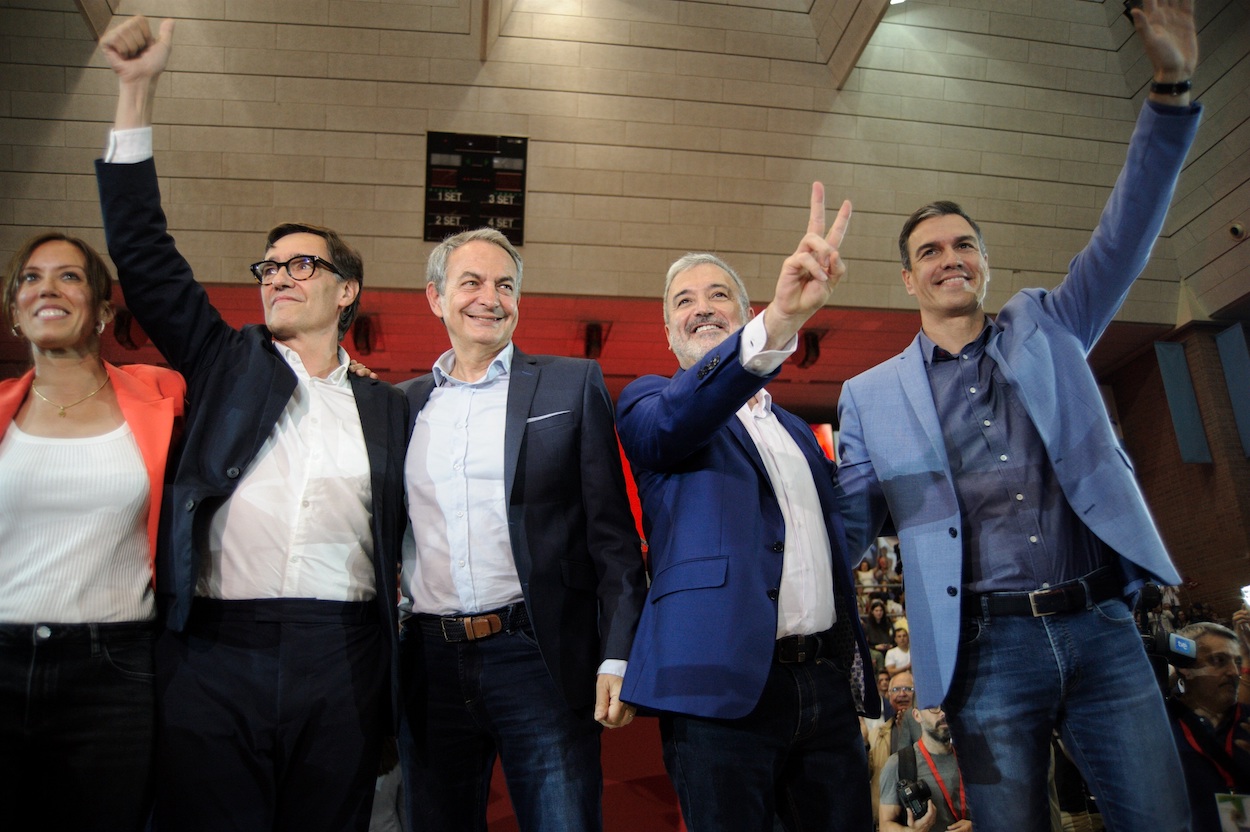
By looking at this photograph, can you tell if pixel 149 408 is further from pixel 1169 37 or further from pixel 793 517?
pixel 1169 37

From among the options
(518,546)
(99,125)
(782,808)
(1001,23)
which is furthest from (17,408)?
(1001,23)

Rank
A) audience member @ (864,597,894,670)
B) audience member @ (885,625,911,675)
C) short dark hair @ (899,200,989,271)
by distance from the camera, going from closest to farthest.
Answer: short dark hair @ (899,200,989,271) < audience member @ (885,625,911,675) < audience member @ (864,597,894,670)

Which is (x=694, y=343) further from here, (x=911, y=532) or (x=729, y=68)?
(x=729, y=68)

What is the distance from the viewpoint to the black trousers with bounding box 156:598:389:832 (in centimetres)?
167

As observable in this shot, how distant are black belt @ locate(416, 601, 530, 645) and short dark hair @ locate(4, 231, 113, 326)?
3.27 ft

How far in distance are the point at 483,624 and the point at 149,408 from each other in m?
0.82

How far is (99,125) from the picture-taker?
23.1 ft

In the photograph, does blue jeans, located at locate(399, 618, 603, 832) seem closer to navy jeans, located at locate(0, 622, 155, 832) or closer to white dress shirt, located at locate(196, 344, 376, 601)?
white dress shirt, located at locate(196, 344, 376, 601)

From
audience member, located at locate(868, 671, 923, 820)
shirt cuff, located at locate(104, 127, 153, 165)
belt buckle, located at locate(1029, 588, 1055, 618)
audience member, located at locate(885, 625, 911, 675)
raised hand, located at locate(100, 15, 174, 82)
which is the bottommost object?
audience member, located at locate(868, 671, 923, 820)

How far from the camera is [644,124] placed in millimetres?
7426

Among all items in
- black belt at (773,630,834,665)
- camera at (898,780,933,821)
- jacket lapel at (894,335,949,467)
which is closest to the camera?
black belt at (773,630,834,665)

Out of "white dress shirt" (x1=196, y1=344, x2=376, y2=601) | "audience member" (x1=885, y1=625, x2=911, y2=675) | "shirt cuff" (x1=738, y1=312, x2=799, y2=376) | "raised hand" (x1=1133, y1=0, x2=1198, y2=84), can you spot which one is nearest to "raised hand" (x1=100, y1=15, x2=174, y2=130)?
"white dress shirt" (x1=196, y1=344, x2=376, y2=601)

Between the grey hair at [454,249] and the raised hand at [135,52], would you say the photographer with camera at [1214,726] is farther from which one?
the raised hand at [135,52]

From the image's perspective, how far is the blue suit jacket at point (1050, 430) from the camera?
187cm
